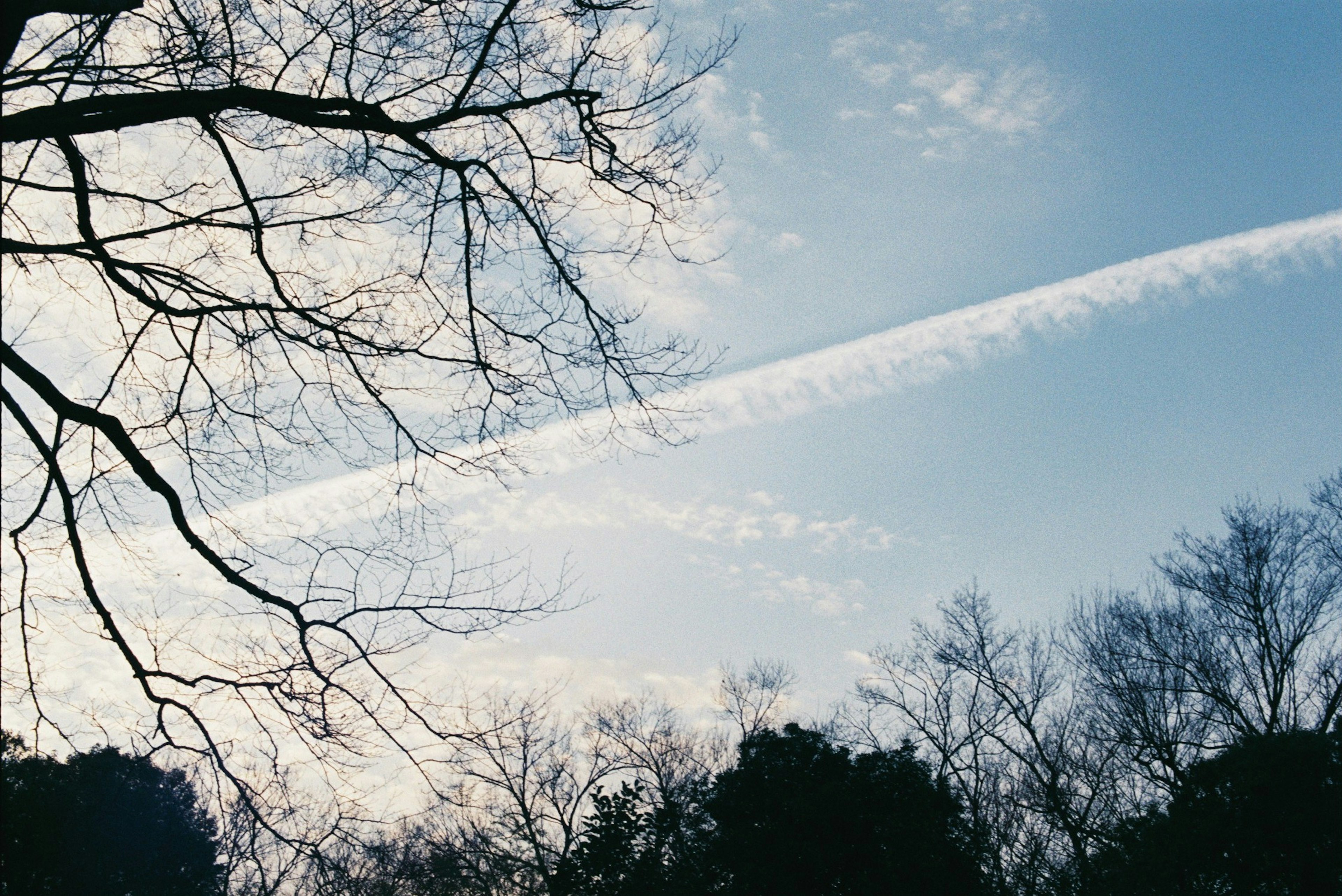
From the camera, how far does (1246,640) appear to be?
19109 mm

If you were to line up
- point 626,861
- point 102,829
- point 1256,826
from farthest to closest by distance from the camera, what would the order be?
point 102,829
point 626,861
point 1256,826

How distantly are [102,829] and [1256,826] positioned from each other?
75.1ft

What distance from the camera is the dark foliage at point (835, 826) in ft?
45.5

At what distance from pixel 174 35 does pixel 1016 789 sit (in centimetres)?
2193

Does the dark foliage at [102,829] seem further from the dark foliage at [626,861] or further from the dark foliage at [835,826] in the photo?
the dark foliage at [835,826]

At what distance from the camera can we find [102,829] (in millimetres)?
18875

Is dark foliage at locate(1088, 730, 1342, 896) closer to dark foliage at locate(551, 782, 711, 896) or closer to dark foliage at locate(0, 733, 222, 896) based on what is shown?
dark foliage at locate(551, 782, 711, 896)

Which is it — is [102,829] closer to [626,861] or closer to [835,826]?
[626,861]

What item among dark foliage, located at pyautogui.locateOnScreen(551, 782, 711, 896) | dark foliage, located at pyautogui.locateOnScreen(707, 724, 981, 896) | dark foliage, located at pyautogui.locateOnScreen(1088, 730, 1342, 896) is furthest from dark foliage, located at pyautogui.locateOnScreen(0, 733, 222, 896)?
dark foliage, located at pyautogui.locateOnScreen(1088, 730, 1342, 896)

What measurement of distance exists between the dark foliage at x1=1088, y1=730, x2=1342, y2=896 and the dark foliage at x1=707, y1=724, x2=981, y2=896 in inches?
120

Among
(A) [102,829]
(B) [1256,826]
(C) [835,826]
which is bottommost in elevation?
(B) [1256,826]

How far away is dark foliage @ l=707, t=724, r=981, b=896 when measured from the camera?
546 inches

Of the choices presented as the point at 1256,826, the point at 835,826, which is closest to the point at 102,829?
the point at 835,826

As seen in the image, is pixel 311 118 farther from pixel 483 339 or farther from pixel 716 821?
pixel 716 821
